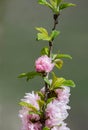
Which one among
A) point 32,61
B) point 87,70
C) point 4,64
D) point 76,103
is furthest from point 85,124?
point 4,64

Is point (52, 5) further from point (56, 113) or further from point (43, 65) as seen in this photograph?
point (56, 113)

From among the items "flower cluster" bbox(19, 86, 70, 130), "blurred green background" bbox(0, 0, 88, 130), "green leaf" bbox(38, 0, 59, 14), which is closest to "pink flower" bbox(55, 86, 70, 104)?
"flower cluster" bbox(19, 86, 70, 130)

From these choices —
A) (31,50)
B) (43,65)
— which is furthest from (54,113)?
(31,50)

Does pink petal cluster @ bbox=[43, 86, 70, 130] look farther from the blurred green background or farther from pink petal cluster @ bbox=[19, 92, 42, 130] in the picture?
the blurred green background

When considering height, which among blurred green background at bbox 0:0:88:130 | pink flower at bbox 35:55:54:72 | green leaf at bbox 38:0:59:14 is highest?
green leaf at bbox 38:0:59:14

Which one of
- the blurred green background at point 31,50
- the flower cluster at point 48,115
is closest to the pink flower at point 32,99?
the flower cluster at point 48,115

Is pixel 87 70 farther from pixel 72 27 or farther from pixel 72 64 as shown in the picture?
pixel 72 27
